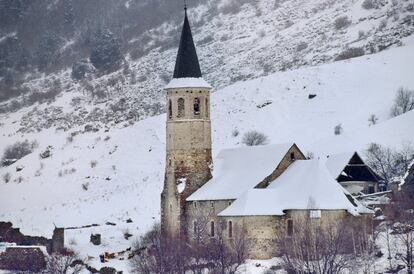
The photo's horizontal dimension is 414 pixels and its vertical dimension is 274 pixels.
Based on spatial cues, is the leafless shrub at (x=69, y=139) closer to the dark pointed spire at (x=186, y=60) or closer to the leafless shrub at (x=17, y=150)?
the leafless shrub at (x=17, y=150)

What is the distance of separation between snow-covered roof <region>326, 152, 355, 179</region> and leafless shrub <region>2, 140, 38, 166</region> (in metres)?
44.2

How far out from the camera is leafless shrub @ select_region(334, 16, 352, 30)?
157m

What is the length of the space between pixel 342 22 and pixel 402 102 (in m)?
40.3

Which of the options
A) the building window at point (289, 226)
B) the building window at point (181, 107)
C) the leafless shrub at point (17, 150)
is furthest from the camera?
the leafless shrub at point (17, 150)

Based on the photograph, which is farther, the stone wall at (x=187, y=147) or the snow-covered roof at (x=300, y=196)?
the stone wall at (x=187, y=147)

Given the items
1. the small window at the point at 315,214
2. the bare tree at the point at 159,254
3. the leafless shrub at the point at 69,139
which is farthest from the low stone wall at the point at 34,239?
the leafless shrub at the point at 69,139

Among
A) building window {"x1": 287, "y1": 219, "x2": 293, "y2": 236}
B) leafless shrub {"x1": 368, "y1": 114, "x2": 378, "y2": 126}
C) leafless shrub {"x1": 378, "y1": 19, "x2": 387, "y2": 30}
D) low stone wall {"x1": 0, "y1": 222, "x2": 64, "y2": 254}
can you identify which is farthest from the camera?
leafless shrub {"x1": 378, "y1": 19, "x2": 387, "y2": 30}

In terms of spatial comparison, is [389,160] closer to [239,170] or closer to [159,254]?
[239,170]

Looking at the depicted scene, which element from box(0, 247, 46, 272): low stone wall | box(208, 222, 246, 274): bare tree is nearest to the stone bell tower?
box(208, 222, 246, 274): bare tree

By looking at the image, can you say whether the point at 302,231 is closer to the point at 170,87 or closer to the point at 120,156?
the point at 170,87

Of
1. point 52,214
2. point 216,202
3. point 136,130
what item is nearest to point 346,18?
point 136,130

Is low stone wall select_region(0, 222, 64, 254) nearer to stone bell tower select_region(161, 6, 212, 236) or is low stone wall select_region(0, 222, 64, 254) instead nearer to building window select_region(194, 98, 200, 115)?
stone bell tower select_region(161, 6, 212, 236)

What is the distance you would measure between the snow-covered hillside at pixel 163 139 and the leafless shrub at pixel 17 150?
1252mm

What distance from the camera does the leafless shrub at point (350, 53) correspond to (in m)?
140
